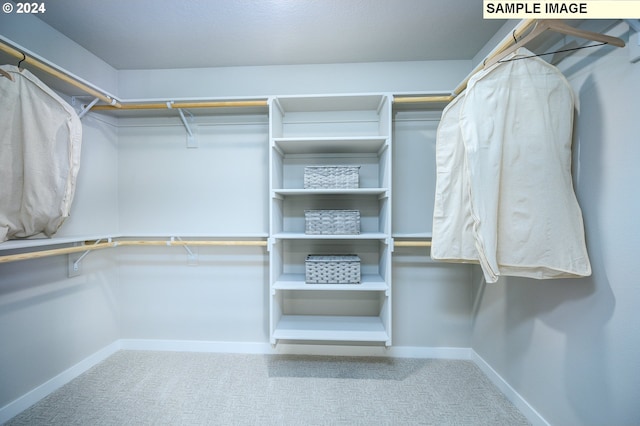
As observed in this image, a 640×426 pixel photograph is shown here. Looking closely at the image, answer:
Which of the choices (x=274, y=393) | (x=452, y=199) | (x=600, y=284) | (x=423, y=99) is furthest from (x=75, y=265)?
(x=600, y=284)

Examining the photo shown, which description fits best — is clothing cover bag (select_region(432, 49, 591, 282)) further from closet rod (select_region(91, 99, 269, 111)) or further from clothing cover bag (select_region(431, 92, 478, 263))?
closet rod (select_region(91, 99, 269, 111))

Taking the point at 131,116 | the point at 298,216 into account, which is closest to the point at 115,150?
the point at 131,116

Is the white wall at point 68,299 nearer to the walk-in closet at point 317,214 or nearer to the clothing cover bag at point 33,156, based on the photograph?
the walk-in closet at point 317,214

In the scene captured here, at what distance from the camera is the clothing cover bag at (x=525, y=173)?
1077 millimetres

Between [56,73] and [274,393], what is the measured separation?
7.53 feet

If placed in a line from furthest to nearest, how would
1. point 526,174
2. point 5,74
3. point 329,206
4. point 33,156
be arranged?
point 329,206 < point 33,156 < point 5,74 < point 526,174

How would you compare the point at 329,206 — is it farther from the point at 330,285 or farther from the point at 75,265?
the point at 75,265

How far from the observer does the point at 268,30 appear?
5.65 ft

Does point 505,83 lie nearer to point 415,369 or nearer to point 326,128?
point 326,128

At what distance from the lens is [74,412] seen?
1.52 meters

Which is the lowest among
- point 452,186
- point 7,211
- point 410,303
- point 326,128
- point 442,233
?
point 410,303

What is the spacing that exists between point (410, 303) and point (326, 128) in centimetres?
159

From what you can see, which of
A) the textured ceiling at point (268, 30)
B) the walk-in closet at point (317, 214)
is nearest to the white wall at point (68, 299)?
the walk-in closet at point (317, 214)

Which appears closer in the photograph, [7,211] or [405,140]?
[7,211]
